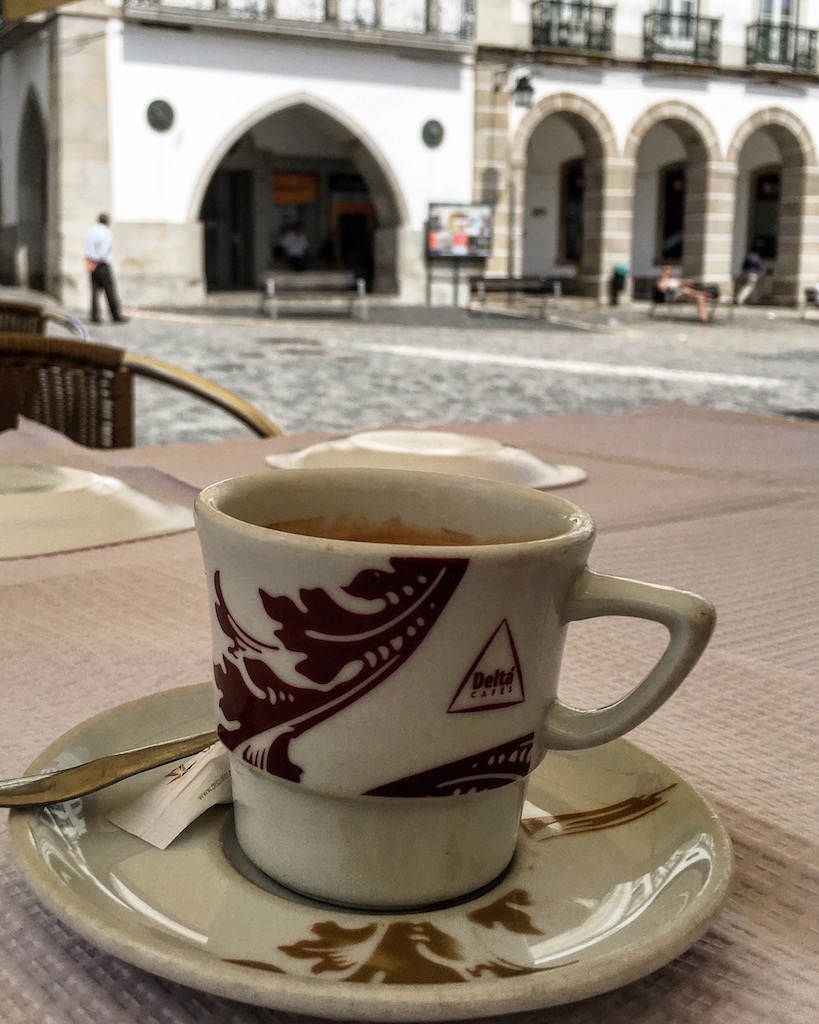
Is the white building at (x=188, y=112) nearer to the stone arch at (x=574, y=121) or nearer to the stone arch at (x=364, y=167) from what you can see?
the stone arch at (x=364, y=167)

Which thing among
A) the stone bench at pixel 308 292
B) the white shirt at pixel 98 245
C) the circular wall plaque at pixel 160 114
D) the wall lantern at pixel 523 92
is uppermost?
the wall lantern at pixel 523 92

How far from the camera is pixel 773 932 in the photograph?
1.54 feet

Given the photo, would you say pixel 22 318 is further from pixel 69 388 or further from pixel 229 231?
pixel 229 231

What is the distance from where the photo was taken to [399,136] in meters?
17.1

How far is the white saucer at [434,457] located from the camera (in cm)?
132

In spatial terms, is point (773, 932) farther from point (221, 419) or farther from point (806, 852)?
point (221, 419)

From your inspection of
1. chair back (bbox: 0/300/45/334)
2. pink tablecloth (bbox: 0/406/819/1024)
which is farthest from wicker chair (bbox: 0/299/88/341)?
pink tablecloth (bbox: 0/406/819/1024)

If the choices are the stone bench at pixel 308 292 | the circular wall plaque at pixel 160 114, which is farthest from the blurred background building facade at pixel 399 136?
the stone bench at pixel 308 292

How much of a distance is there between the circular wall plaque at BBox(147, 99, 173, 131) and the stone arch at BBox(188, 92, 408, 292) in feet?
2.51

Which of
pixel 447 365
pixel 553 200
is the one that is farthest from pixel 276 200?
pixel 447 365

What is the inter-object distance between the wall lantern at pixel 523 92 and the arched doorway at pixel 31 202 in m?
6.90

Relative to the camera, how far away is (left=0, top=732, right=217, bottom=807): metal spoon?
0.48 meters

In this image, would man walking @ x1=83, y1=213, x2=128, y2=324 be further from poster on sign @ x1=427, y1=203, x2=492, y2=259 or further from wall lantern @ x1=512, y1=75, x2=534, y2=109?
wall lantern @ x1=512, y1=75, x2=534, y2=109

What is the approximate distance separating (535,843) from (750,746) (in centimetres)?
22
